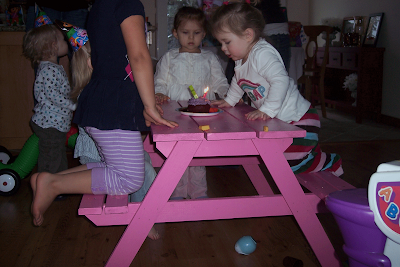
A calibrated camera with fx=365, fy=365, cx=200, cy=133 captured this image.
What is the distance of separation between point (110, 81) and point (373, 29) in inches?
155

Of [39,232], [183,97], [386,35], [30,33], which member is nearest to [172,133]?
[39,232]

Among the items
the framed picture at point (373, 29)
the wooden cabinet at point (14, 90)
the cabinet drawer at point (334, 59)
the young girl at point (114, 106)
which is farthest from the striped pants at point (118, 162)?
the cabinet drawer at point (334, 59)

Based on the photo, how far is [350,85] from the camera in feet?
14.6

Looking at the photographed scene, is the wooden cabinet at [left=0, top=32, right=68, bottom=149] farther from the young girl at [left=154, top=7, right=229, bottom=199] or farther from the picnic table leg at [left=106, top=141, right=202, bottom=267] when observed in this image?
the picnic table leg at [left=106, top=141, right=202, bottom=267]

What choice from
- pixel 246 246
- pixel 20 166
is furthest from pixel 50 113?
pixel 246 246

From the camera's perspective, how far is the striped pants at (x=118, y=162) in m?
1.25

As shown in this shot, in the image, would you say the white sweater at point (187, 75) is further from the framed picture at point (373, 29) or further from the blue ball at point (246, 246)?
the framed picture at point (373, 29)

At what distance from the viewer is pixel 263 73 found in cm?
148

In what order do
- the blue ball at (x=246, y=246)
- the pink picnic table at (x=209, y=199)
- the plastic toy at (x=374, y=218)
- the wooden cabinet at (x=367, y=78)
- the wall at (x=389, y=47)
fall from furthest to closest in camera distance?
the wooden cabinet at (x=367, y=78), the wall at (x=389, y=47), the blue ball at (x=246, y=246), the pink picnic table at (x=209, y=199), the plastic toy at (x=374, y=218)

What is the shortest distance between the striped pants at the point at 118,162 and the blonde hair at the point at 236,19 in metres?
0.60

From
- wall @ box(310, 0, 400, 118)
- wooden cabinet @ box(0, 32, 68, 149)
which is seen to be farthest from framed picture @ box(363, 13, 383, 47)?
wooden cabinet @ box(0, 32, 68, 149)

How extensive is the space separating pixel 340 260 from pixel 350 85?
357 centimetres

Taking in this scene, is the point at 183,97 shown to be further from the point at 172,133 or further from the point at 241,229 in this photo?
the point at 172,133

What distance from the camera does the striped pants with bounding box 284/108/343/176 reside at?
146cm
